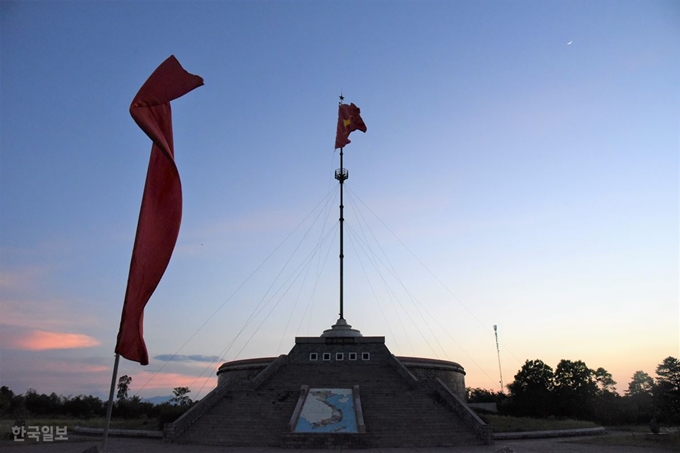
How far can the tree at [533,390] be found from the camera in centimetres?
3791

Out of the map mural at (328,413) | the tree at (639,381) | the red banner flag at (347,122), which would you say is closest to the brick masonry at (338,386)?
the map mural at (328,413)

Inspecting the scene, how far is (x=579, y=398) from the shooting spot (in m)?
39.5

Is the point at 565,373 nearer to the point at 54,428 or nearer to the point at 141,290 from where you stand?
the point at 54,428

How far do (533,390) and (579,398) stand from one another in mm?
3410

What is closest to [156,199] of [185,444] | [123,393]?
[185,444]

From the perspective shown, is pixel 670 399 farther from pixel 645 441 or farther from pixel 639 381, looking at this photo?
pixel 639 381

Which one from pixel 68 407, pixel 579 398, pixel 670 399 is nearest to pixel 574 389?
pixel 579 398

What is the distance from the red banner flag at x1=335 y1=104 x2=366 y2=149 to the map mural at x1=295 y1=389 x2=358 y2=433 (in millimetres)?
15459

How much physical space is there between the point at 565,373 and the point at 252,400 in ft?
103

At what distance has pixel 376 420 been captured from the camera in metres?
21.1

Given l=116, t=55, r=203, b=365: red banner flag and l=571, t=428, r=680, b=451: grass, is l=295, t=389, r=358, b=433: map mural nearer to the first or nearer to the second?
l=571, t=428, r=680, b=451: grass

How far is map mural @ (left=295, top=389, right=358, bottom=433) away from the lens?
19.8m

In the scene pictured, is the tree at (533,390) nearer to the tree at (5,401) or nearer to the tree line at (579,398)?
the tree line at (579,398)

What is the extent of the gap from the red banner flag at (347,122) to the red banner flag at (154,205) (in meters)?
24.3
